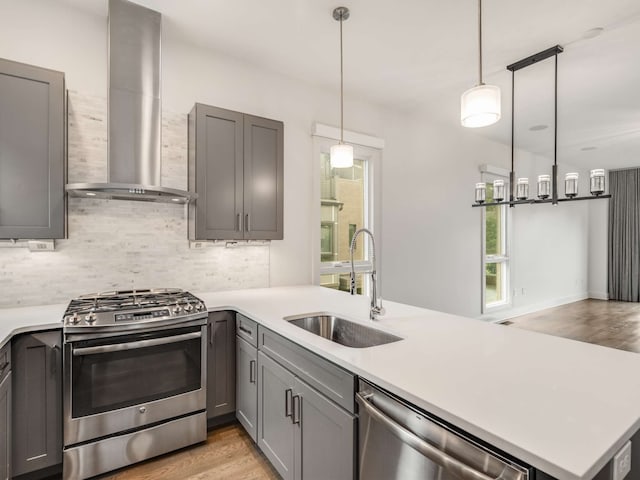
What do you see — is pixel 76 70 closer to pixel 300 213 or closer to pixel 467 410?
pixel 300 213

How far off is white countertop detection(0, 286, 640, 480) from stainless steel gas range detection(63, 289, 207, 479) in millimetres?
253

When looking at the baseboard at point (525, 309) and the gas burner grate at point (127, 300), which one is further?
the baseboard at point (525, 309)

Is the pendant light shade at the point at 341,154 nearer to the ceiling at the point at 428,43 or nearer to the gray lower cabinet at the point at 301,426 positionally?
→ the ceiling at the point at 428,43

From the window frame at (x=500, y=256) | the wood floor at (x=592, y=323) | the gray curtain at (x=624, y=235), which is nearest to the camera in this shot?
the wood floor at (x=592, y=323)

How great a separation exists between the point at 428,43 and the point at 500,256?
13.4 ft

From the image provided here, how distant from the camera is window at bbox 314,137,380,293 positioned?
3.75m

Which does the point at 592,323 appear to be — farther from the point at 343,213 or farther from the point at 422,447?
the point at 422,447

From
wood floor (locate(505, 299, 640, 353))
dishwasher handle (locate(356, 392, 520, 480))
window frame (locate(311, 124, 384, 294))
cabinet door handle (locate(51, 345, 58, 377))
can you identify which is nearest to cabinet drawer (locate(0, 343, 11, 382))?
cabinet door handle (locate(51, 345, 58, 377))

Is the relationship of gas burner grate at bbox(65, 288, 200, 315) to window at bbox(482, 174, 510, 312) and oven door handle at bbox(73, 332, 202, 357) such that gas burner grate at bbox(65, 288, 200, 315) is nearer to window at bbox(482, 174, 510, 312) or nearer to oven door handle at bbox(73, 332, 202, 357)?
oven door handle at bbox(73, 332, 202, 357)

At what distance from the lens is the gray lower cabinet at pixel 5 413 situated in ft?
5.47

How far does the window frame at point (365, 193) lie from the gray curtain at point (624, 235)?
23.8 feet

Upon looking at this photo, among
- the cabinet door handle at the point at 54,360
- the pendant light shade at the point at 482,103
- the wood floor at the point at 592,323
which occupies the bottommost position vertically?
the wood floor at the point at 592,323

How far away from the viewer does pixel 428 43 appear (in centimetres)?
288

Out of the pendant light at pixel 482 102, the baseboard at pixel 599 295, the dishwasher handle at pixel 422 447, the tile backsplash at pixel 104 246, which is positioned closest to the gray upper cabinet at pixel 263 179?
the tile backsplash at pixel 104 246
